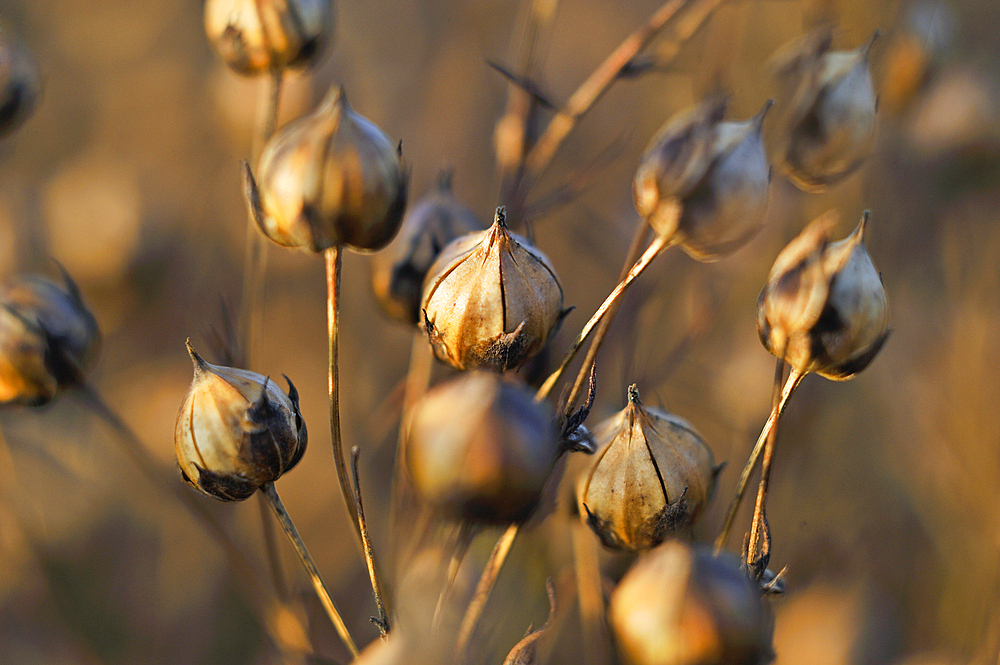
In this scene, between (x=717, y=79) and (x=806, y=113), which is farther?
(x=717, y=79)

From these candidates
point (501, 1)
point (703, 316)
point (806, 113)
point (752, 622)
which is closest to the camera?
point (752, 622)

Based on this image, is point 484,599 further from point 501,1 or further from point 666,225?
point 501,1

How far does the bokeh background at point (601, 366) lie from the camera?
0.94m

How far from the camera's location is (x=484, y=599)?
0.45 metres

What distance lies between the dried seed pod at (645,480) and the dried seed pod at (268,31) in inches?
16.8

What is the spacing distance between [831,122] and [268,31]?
508mm

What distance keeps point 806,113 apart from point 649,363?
456mm

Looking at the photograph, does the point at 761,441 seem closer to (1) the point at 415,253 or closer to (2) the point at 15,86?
(1) the point at 415,253

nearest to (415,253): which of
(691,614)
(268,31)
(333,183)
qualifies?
(333,183)

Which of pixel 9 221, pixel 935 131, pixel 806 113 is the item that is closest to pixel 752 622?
pixel 806 113

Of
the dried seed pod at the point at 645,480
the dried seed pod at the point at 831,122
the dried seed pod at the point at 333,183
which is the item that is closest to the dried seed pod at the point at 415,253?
the dried seed pod at the point at 333,183

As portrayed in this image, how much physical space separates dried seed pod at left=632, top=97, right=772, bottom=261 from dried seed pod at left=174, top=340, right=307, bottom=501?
297mm

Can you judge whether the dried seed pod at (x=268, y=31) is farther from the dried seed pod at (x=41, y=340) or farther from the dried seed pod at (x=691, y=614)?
the dried seed pod at (x=691, y=614)

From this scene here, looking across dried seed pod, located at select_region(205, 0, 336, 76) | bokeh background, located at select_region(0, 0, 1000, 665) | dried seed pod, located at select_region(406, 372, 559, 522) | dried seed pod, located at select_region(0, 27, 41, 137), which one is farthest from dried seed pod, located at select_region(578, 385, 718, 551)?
dried seed pod, located at select_region(0, 27, 41, 137)
